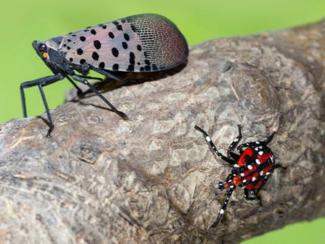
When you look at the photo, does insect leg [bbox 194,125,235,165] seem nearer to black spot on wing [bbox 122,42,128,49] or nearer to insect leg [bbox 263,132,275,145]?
insect leg [bbox 263,132,275,145]

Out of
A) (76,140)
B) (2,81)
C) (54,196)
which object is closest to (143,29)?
(76,140)

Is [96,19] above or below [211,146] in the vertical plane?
below

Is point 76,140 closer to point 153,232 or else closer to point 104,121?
point 104,121

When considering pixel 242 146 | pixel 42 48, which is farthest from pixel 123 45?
pixel 242 146

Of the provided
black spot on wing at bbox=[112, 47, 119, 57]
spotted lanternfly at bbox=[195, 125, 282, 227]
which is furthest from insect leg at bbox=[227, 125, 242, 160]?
black spot on wing at bbox=[112, 47, 119, 57]

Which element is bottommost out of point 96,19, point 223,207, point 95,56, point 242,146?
point 96,19

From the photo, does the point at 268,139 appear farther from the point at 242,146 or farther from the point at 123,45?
the point at 123,45

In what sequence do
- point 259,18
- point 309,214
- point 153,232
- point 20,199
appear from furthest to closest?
1. point 259,18
2. point 309,214
3. point 153,232
4. point 20,199
